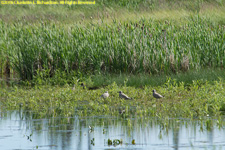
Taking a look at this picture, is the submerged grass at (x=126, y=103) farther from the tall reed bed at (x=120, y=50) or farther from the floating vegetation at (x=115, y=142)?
the tall reed bed at (x=120, y=50)

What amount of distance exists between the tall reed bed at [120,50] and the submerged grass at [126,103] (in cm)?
206

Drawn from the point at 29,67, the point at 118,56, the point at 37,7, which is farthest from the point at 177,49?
the point at 37,7

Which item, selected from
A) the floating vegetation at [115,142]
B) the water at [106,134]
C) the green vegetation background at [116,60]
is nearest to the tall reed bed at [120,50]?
the green vegetation background at [116,60]

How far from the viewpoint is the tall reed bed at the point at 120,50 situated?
15.7 metres

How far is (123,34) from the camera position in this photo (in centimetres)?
1670

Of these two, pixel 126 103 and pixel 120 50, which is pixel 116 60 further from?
pixel 126 103

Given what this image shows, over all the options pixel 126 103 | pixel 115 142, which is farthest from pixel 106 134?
pixel 126 103

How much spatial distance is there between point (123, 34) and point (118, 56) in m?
1.00

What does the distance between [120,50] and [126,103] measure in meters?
5.20

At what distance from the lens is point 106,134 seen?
25.6ft

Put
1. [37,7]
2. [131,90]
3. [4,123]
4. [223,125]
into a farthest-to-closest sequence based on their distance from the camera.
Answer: [37,7] < [131,90] < [4,123] < [223,125]

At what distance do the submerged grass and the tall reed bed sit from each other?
6.76 ft

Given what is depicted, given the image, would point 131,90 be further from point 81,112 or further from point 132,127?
point 132,127

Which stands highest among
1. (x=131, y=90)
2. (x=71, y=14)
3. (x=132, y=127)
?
(x=71, y=14)
